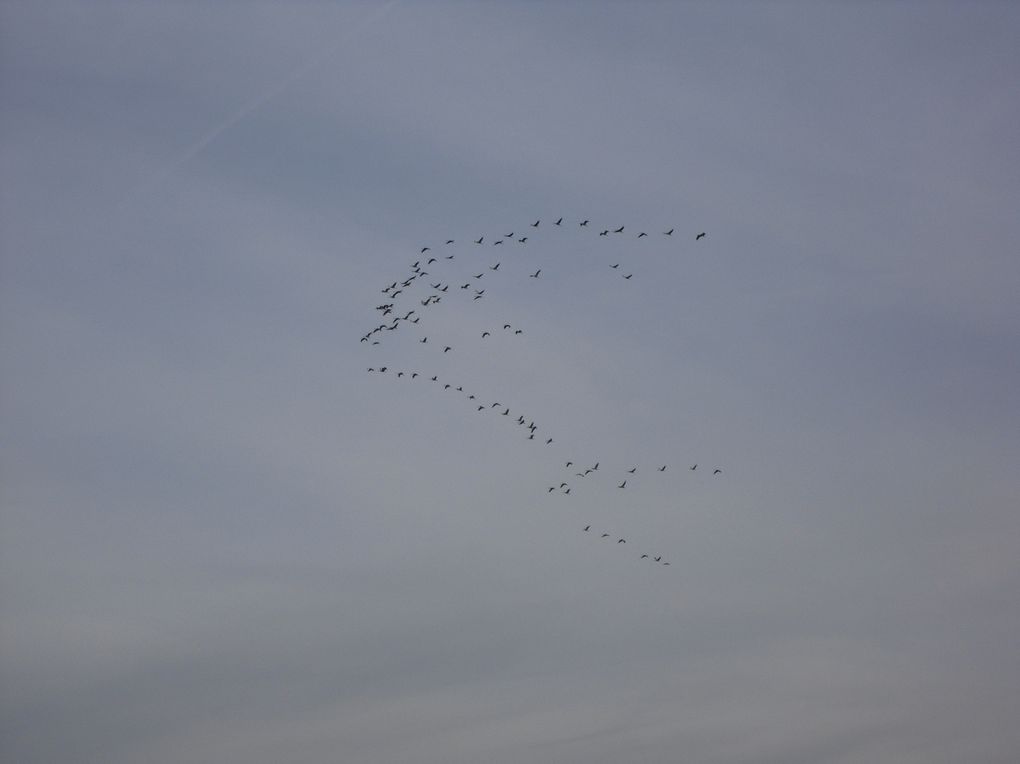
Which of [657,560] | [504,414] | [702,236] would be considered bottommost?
[657,560]

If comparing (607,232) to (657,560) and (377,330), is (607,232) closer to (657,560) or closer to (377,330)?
(377,330)

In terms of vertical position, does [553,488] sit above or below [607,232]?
below

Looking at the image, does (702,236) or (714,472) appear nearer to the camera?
(702,236)

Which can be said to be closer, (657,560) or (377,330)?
(377,330)

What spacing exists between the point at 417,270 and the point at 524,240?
15743 millimetres

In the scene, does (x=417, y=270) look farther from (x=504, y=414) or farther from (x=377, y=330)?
(x=504, y=414)

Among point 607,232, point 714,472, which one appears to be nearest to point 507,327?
point 607,232

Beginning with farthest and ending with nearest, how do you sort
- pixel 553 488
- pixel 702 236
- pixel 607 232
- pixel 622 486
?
pixel 553 488 → pixel 622 486 → pixel 702 236 → pixel 607 232

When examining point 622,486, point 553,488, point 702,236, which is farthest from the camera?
point 553,488

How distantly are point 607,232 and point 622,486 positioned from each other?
29909 mm

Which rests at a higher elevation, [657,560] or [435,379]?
[435,379]

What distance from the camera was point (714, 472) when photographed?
438 feet

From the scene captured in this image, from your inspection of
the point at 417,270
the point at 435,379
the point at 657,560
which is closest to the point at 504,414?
the point at 435,379

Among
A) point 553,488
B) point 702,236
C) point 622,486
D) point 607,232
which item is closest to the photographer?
point 607,232
